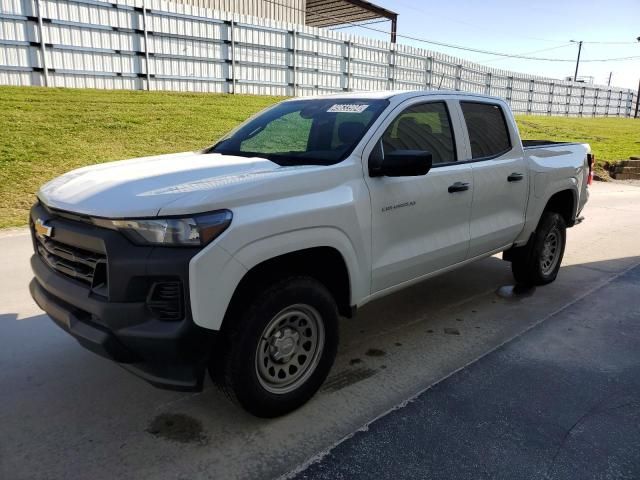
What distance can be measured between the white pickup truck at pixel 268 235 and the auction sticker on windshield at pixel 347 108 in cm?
2

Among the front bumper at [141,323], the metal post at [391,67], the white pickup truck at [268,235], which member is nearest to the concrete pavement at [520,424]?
the white pickup truck at [268,235]

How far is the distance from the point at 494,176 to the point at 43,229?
3.34 m

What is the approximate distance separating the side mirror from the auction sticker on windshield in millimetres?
568

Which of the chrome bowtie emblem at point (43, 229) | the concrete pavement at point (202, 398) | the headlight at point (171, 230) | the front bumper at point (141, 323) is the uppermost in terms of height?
the headlight at point (171, 230)

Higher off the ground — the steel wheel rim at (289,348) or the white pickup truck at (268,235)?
the white pickup truck at (268,235)

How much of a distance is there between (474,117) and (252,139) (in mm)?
1850

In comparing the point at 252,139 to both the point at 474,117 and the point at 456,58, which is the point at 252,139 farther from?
the point at 456,58

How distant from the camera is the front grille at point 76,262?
2582 mm

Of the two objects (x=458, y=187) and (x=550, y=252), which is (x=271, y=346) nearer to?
(x=458, y=187)

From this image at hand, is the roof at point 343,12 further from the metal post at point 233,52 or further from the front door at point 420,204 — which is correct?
the front door at point 420,204

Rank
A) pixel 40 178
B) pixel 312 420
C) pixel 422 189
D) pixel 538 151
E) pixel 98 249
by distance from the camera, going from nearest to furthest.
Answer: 1. pixel 98 249
2. pixel 312 420
3. pixel 422 189
4. pixel 538 151
5. pixel 40 178

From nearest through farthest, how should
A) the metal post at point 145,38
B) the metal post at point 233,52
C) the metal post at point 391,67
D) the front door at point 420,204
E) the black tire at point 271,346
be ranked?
1. the black tire at point 271,346
2. the front door at point 420,204
3. the metal post at point 145,38
4. the metal post at point 233,52
5. the metal post at point 391,67

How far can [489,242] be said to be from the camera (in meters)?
4.50

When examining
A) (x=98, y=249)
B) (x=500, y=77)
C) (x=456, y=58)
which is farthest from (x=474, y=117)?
(x=500, y=77)
